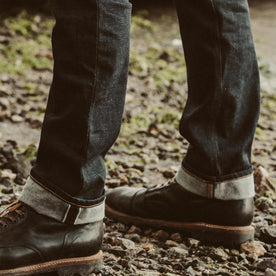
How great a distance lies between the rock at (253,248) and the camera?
2.05 m

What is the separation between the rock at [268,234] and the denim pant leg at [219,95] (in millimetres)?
256

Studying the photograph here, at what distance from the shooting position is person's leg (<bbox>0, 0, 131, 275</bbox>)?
5.12 ft

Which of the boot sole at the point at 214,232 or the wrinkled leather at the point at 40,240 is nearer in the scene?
the wrinkled leather at the point at 40,240

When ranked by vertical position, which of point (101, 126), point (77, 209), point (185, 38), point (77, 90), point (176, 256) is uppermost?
point (185, 38)

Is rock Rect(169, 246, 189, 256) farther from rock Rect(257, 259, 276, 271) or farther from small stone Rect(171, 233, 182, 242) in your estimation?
rock Rect(257, 259, 276, 271)

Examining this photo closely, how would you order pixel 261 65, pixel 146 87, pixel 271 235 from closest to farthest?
pixel 271 235 < pixel 146 87 < pixel 261 65

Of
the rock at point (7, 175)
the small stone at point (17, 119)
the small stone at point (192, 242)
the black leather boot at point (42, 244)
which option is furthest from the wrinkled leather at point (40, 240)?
the small stone at point (17, 119)

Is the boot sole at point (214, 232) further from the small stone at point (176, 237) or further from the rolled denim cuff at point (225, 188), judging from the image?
the rolled denim cuff at point (225, 188)

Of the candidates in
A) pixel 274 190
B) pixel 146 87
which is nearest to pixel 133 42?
pixel 146 87

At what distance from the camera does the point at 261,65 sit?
18.7ft

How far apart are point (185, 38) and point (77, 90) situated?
1.91 feet

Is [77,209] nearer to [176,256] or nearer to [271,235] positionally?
[176,256]

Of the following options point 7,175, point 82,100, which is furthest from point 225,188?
point 7,175

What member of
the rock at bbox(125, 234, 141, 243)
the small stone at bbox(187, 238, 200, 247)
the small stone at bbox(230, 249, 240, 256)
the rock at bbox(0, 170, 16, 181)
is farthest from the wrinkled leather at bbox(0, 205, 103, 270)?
the rock at bbox(0, 170, 16, 181)
